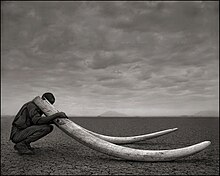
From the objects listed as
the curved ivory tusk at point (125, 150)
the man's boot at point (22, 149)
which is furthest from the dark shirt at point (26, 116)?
the curved ivory tusk at point (125, 150)

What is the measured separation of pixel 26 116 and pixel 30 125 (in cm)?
19

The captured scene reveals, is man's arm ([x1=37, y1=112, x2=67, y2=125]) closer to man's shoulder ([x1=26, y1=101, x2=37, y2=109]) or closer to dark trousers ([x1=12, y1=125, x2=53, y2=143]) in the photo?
dark trousers ([x1=12, y1=125, x2=53, y2=143])

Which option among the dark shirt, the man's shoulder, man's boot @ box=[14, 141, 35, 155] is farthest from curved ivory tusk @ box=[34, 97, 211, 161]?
man's boot @ box=[14, 141, 35, 155]

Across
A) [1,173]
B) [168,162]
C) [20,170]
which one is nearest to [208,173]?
[168,162]

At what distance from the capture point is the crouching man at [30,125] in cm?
418

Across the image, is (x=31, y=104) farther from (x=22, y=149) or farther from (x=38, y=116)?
(x=22, y=149)

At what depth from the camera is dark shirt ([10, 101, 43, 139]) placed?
166 inches

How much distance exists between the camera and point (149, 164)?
12.6 ft

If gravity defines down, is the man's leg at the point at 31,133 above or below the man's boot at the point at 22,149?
above

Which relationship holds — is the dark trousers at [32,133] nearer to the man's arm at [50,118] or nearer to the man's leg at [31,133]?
the man's leg at [31,133]

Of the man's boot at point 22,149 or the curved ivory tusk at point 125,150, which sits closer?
the curved ivory tusk at point 125,150

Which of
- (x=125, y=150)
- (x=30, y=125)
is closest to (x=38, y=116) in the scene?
(x=30, y=125)

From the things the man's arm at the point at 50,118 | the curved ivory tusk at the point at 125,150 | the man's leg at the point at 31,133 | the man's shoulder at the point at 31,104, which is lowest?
the curved ivory tusk at the point at 125,150

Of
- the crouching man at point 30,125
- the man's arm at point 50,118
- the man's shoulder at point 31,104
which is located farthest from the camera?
the man's shoulder at point 31,104
